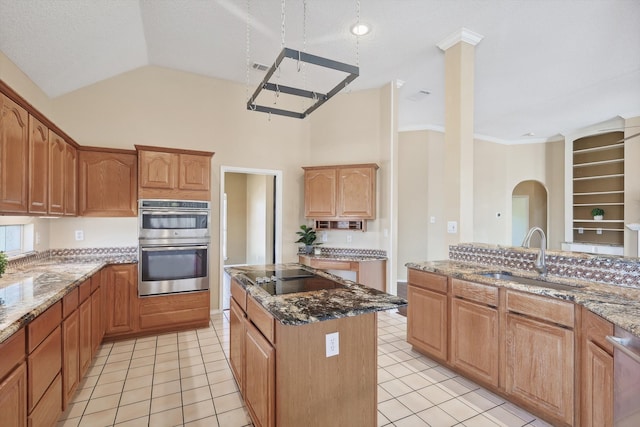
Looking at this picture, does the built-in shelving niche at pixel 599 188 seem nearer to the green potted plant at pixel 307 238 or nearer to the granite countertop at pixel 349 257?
the granite countertop at pixel 349 257

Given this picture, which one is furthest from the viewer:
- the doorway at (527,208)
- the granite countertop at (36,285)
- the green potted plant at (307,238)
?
the doorway at (527,208)

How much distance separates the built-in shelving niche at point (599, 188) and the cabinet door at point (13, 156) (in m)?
8.40

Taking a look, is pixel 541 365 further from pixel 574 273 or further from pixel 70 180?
pixel 70 180

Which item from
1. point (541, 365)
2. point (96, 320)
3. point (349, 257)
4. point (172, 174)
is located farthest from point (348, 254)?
point (96, 320)

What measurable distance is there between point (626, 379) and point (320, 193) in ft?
12.1

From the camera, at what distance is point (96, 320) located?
289cm

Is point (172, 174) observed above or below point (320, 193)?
above

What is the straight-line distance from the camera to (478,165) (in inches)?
286

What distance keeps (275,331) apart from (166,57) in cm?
378

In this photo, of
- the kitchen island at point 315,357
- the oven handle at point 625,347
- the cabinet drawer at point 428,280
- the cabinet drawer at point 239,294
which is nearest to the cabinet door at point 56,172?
the cabinet drawer at point 239,294

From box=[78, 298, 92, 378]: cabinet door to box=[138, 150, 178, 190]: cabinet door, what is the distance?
1.40 meters

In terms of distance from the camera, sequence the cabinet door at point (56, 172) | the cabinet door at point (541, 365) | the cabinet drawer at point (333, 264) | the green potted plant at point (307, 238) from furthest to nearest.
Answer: the green potted plant at point (307, 238)
the cabinet drawer at point (333, 264)
the cabinet door at point (56, 172)
the cabinet door at point (541, 365)

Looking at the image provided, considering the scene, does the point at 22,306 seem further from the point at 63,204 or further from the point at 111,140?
the point at 111,140

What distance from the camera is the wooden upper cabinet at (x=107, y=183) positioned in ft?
11.3
